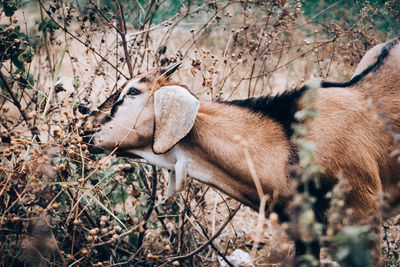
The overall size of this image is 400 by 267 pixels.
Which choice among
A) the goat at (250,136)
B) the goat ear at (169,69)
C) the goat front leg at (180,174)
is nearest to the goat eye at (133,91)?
the goat at (250,136)

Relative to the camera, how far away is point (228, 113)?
2.94 m

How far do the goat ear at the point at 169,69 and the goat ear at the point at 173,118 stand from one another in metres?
0.28

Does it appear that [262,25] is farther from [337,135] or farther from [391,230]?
[391,230]

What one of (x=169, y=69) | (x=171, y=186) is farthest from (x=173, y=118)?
(x=171, y=186)

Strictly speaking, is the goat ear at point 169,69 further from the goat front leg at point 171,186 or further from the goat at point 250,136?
the goat front leg at point 171,186

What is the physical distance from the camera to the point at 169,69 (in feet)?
9.62

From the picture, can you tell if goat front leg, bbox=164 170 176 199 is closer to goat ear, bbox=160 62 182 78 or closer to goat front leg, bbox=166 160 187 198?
goat front leg, bbox=166 160 187 198

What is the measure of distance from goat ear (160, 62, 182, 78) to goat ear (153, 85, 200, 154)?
284 millimetres

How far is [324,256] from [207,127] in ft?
6.45

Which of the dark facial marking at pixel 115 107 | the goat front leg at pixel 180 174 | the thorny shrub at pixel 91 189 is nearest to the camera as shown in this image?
the thorny shrub at pixel 91 189

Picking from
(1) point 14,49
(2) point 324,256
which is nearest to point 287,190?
(2) point 324,256

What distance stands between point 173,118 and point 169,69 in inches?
18.2

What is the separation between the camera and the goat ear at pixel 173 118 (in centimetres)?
267

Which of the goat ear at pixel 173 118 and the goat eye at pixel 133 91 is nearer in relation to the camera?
the goat ear at pixel 173 118
